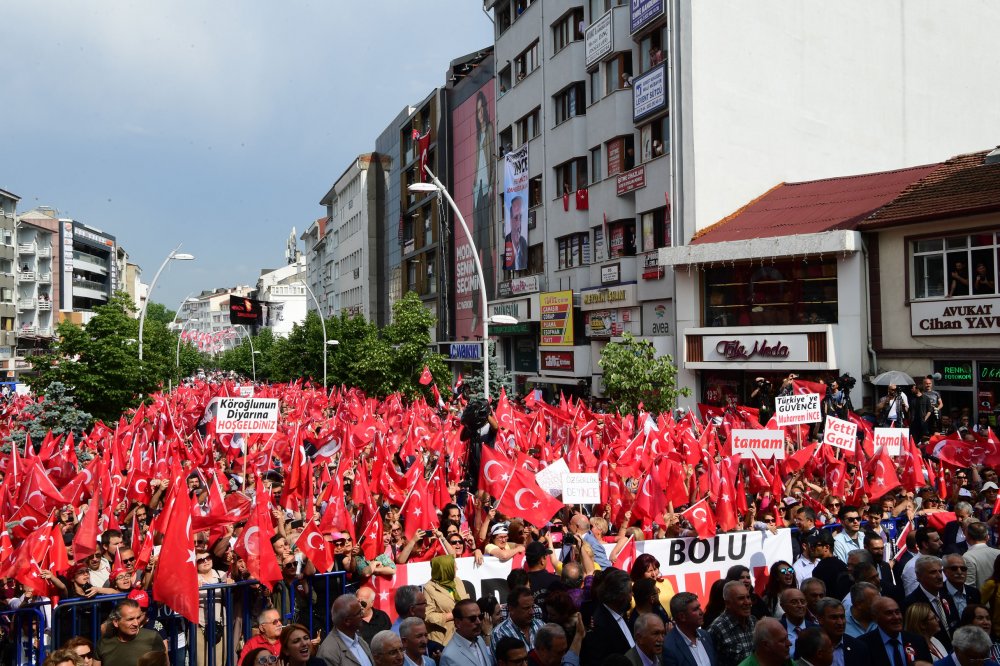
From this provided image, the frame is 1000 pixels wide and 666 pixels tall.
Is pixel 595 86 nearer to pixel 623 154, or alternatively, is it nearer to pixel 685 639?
pixel 623 154

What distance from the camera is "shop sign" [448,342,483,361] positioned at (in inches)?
1714

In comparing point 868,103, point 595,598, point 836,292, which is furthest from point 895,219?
point 595,598

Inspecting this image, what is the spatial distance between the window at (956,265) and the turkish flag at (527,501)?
16801 millimetres

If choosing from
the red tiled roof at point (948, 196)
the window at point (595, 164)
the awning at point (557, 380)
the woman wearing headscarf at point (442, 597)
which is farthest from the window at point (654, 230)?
the woman wearing headscarf at point (442, 597)

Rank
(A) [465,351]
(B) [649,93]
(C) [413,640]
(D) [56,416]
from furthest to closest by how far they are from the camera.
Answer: (A) [465,351]
(B) [649,93]
(D) [56,416]
(C) [413,640]

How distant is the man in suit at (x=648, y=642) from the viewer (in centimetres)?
540

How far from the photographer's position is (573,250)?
3681cm

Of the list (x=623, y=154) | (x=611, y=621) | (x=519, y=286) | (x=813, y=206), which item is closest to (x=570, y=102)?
(x=623, y=154)

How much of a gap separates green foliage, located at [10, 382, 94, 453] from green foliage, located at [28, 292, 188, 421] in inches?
23.9

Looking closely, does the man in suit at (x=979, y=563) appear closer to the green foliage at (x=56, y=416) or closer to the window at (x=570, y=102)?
the green foliage at (x=56, y=416)

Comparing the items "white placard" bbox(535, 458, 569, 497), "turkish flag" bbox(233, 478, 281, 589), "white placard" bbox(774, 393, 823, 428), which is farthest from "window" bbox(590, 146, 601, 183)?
"turkish flag" bbox(233, 478, 281, 589)

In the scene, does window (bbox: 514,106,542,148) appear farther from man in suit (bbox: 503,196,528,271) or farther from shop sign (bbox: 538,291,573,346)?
shop sign (bbox: 538,291,573,346)

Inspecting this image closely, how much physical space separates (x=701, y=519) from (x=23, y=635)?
20.3ft

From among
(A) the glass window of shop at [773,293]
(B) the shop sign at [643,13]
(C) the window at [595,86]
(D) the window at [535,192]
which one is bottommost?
(A) the glass window of shop at [773,293]
